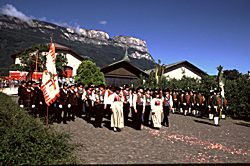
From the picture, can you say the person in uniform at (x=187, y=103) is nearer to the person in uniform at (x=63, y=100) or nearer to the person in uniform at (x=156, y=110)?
the person in uniform at (x=156, y=110)

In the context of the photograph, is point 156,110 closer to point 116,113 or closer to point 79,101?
point 116,113

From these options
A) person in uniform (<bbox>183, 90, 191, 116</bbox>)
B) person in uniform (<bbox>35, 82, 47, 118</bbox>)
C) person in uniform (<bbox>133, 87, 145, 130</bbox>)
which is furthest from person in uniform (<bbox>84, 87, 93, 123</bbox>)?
person in uniform (<bbox>183, 90, 191, 116</bbox>)

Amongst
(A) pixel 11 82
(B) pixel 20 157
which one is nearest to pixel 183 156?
(B) pixel 20 157

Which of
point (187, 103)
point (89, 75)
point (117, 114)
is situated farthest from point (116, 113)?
point (89, 75)

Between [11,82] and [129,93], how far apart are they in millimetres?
31056

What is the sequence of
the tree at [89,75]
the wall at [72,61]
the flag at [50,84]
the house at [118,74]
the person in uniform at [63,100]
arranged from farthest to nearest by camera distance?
the wall at [72,61] → the house at [118,74] → the tree at [89,75] → the person in uniform at [63,100] → the flag at [50,84]

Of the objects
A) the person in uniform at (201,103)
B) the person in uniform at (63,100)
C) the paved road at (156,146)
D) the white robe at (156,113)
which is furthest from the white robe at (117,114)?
the person in uniform at (201,103)

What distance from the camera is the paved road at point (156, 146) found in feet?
23.5

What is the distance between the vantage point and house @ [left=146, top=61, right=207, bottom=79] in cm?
4341

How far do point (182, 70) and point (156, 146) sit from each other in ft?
120

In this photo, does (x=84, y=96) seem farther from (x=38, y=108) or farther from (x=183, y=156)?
(x=183, y=156)

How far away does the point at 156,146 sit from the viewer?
350 inches

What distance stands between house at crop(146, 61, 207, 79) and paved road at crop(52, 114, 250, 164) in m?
Answer: 31.4

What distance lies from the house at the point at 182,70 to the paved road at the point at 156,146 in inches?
1237
